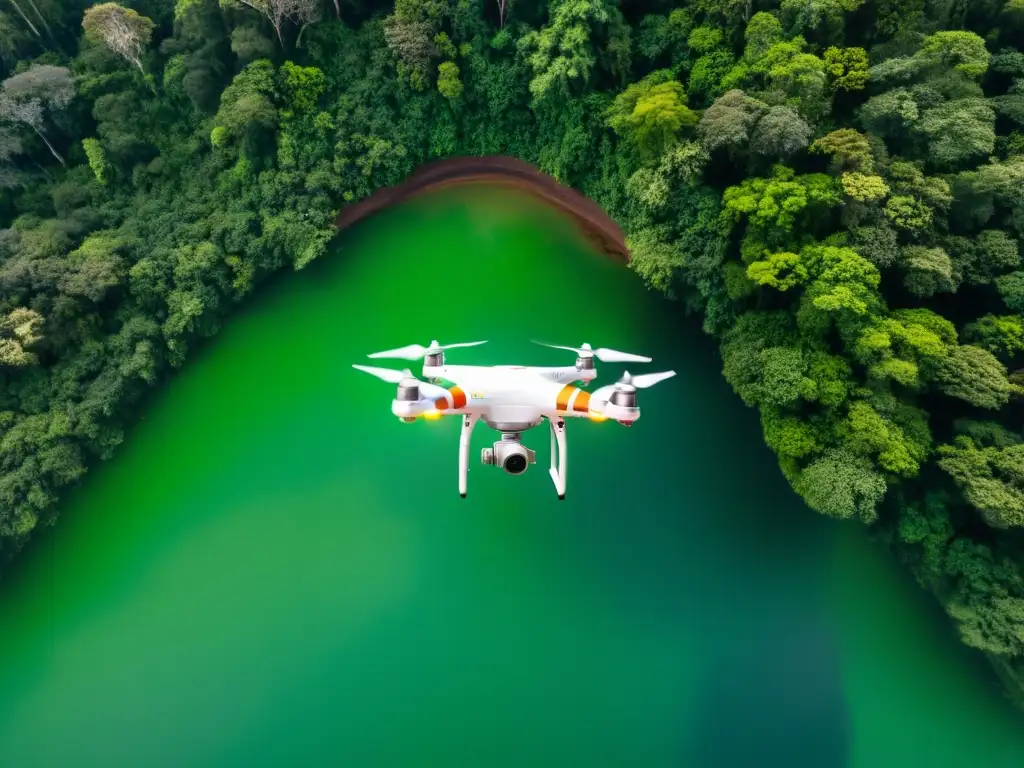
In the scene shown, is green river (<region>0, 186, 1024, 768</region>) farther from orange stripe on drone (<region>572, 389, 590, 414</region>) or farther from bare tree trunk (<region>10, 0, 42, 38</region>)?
bare tree trunk (<region>10, 0, 42, 38</region>)

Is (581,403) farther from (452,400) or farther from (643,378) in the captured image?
(452,400)

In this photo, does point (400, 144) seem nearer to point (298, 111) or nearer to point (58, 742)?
point (298, 111)

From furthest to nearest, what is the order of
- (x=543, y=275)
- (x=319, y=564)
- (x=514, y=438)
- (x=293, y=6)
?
(x=543, y=275)
(x=293, y=6)
(x=319, y=564)
(x=514, y=438)

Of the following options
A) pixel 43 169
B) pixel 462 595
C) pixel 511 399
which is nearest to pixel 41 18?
pixel 43 169

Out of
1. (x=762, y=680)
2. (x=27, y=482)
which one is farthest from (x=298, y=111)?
(x=762, y=680)

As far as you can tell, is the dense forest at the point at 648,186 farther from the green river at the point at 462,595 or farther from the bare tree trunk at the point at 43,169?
Result: the green river at the point at 462,595

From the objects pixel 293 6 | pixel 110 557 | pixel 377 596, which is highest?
pixel 293 6

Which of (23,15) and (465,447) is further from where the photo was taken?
(23,15)

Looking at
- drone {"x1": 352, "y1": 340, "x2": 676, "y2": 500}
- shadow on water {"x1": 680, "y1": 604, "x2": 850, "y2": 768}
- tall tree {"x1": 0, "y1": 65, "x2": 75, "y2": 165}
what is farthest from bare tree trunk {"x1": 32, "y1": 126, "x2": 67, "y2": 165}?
shadow on water {"x1": 680, "y1": 604, "x2": 850, "y2": 768}
